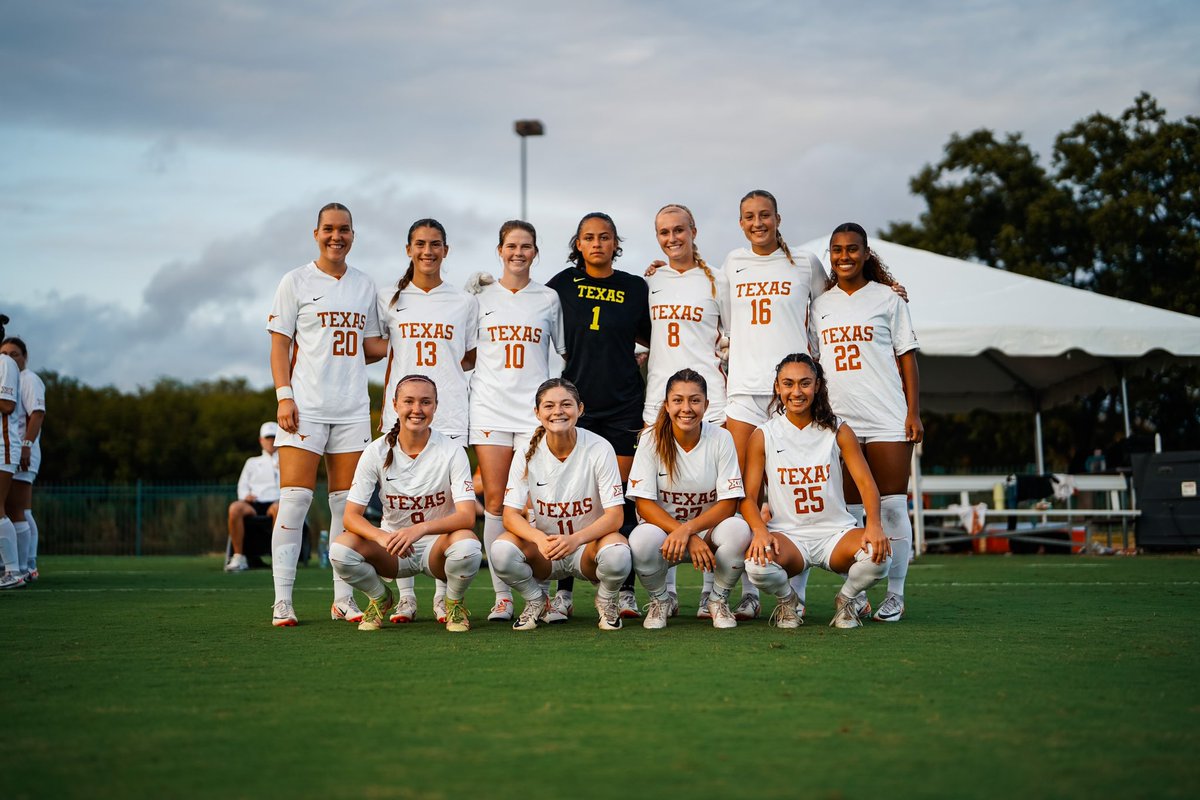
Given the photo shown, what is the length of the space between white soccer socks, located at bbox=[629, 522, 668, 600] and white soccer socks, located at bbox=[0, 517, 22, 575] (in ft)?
19.4

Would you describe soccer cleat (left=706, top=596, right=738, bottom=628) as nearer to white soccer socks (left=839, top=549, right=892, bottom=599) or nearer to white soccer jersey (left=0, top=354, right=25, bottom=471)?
white soccer socks (left=839, top=549, right=892, bottom=599)

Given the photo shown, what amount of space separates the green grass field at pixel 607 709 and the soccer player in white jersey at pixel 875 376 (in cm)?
57

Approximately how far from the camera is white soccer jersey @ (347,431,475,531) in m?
5.91

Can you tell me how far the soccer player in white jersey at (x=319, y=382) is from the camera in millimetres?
6184

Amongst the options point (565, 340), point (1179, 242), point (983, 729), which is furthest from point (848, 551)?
point (1179, 242)

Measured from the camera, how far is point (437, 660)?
4.52m

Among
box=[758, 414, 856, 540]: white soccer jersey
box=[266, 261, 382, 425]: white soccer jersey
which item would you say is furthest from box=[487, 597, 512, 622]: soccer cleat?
box=[758, 414, 856, 540]: white soccer jersey

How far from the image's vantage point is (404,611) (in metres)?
6.34

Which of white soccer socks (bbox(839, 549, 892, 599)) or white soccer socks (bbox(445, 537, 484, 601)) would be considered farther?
white soccer socks (bbox(445, 537, 484, 601))

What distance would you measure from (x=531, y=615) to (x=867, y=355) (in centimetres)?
225

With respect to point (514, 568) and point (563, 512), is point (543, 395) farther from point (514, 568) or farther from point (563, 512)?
point (514, 568)

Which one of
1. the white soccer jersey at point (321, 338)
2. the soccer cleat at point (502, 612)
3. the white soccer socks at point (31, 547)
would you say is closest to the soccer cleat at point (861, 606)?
the soccer cleat at point (502, 612)

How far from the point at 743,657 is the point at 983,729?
1.49m

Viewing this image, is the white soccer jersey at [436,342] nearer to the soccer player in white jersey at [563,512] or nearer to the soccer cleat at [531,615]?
the soccer player in white jersey at [563,512]
